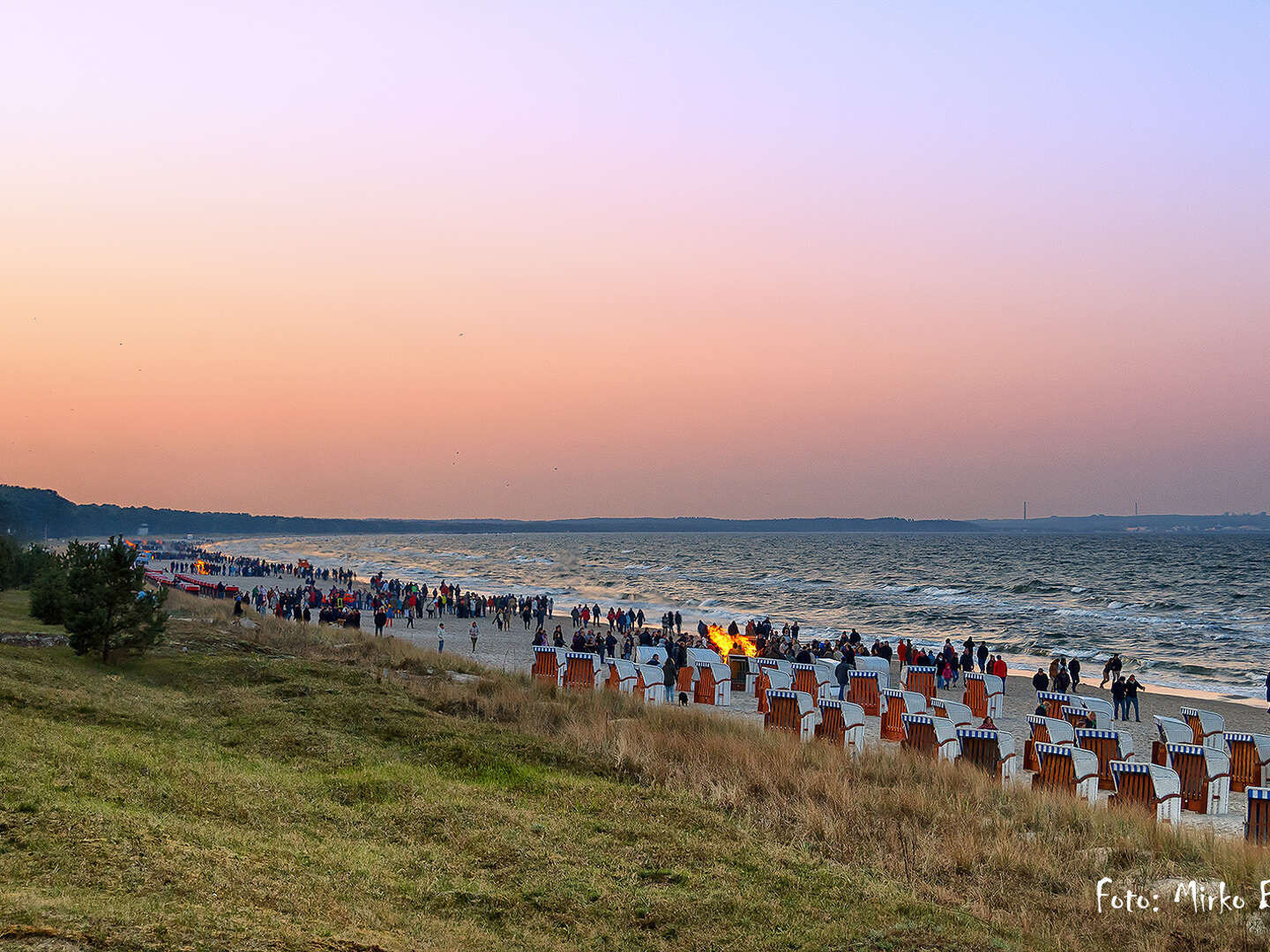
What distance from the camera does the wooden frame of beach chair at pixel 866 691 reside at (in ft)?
69.7

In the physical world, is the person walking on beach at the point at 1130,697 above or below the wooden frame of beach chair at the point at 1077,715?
below

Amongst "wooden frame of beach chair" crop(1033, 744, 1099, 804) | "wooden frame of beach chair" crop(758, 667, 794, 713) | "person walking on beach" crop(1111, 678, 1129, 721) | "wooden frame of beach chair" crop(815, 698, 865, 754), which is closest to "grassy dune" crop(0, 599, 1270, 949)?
"wooden frame of beach chair" crop(1033, 744, 1099, 804)

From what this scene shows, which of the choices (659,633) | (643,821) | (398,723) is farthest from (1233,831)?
(659,633)

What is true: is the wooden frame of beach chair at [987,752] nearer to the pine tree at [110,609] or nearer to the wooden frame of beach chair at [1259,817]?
the wooden frame of beach chair at [1259,817]

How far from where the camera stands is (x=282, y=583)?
76438mm

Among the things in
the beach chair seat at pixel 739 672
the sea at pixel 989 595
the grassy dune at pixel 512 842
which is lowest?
the sea at pixel 989 595

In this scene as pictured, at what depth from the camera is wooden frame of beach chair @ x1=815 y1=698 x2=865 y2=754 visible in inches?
671

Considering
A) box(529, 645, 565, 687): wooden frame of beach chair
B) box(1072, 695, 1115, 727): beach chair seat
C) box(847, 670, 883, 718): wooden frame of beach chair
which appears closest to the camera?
box(1072, 695, 1115, 727): beach chair seat

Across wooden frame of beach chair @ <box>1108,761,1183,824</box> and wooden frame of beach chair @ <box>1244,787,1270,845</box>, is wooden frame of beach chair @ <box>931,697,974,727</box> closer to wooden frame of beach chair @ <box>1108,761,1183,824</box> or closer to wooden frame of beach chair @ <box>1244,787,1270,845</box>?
wooden frame of beach chair @ <box>1108,761,1183,824</box>

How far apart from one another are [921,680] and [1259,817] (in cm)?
1366

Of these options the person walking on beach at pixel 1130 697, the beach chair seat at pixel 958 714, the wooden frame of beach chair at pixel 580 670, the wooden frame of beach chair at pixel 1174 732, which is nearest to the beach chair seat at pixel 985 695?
the person walking on beach at pixel 1130 697

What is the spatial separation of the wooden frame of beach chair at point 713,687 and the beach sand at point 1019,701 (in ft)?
1.23

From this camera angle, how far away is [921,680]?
2473 cm

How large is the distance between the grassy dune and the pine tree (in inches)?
137
